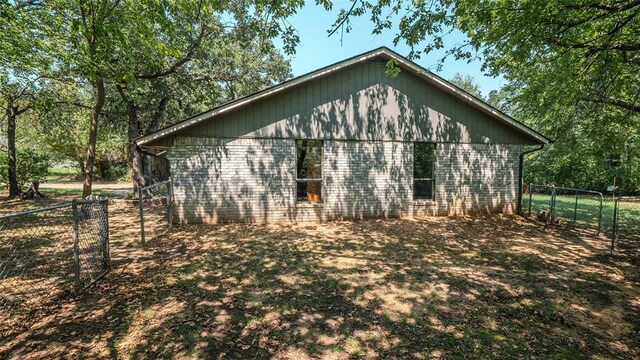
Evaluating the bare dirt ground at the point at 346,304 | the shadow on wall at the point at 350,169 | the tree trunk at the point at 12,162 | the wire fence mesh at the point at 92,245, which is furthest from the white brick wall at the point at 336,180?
the tree trunk at the point at 12,162

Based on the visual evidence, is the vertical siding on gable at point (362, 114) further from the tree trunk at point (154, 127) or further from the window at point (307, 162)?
the tree trunk at point (154, 127)

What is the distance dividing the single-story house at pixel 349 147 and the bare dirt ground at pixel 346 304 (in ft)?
8.12

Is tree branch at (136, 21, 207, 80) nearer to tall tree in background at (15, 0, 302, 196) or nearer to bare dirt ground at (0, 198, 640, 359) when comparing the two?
tall tree in background at (15, 0, 302, 196)

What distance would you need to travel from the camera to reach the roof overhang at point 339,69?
8.70 metres

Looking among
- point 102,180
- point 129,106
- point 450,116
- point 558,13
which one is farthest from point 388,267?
point 102,180

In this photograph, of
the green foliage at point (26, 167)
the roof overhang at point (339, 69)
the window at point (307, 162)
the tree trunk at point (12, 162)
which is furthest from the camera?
the green foliage at point (26, 167)

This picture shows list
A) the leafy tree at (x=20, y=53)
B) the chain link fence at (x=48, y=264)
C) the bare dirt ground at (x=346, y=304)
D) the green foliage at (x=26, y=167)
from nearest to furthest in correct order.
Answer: the bare dirt ground at (x=346, y=304) → the chain link fence at (x=48, y=264) → the leafy tree at (x=20, y=53) → the green foliage at (x=26, y=167)

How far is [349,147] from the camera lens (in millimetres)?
10031

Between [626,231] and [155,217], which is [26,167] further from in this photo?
[626,231]

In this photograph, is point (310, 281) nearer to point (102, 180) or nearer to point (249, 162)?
point (249, 162)

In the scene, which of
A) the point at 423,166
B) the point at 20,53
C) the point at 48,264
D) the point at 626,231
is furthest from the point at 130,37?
the point at 626,231

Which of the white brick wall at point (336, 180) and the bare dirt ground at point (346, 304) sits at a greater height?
the white brick wall at point (336, 180)

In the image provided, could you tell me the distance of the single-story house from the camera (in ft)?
30.3

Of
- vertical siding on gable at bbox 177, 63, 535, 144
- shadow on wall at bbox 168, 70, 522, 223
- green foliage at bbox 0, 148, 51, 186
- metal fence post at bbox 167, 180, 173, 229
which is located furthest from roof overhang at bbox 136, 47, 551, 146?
green foliage at bbox 0, 148, 51, 186
